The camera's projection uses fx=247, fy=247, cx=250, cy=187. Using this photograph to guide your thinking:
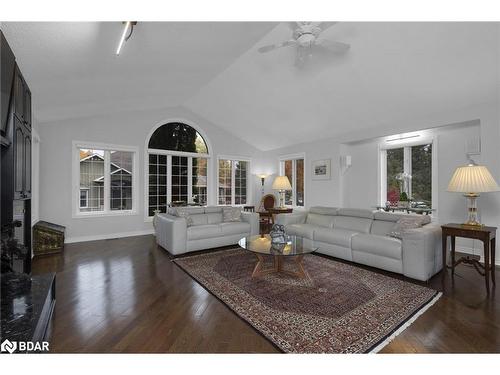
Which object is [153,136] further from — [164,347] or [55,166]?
[164,347]

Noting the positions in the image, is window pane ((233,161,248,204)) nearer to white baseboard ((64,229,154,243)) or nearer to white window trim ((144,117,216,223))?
white window trim ((144,117,216,223))

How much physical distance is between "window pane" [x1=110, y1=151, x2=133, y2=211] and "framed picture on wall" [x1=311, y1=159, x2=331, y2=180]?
182 inches

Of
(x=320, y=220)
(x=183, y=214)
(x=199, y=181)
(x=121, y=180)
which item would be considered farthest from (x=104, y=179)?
(x=320, y=220)

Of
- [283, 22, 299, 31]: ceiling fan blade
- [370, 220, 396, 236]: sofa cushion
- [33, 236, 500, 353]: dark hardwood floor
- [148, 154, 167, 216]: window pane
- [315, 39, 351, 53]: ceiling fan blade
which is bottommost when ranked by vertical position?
[33, 236, 500, 353]: dark hardwood floor

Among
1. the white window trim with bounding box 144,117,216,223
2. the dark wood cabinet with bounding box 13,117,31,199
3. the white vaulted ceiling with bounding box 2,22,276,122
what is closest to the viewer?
the white vaulted ceiling with bounding box 2,22,276,122

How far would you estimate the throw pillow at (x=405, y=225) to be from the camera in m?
3.32

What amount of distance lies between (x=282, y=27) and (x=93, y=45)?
2.36 meters

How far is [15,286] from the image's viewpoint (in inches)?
75.9

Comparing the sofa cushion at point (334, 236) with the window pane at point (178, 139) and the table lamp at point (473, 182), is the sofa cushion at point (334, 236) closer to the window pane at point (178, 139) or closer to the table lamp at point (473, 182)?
the table lamp at point (473, 182)

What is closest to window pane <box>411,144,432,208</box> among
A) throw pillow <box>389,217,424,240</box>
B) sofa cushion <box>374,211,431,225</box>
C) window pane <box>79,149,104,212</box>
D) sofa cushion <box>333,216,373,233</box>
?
sofa cushion <box>374,211,431,225</box>

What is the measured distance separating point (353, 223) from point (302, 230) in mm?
852

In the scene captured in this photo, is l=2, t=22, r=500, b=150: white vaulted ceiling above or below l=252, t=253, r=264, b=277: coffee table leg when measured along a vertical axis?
above

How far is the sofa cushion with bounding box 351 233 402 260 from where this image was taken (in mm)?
3158

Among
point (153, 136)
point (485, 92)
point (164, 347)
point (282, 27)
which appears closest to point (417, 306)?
point (164, 347)
